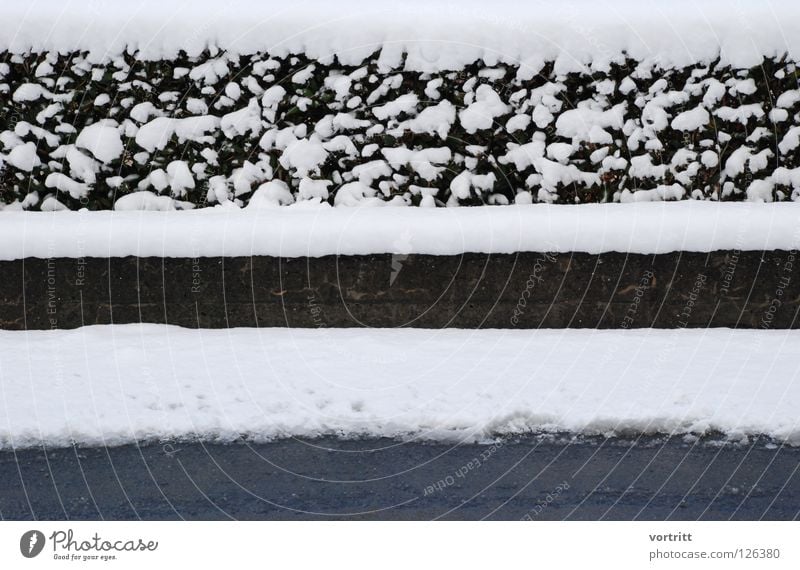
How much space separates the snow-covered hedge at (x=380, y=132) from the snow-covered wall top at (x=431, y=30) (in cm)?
8

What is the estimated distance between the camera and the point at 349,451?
346 centimetres

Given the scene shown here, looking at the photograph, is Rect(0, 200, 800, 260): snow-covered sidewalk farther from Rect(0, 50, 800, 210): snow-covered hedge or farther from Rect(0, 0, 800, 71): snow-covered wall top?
Rect(0, 0, 800, 71): snow-covered wall top

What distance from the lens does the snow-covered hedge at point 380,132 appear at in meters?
5.30

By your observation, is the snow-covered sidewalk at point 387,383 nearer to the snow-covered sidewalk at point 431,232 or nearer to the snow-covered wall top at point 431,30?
the snow-covered sidewalk at point 431,232

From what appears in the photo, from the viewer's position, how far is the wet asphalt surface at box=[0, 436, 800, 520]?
296 centimetres

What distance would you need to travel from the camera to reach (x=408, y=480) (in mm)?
3215
